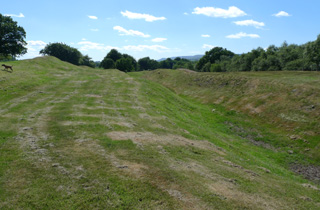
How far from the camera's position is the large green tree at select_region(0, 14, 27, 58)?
70.3 meters

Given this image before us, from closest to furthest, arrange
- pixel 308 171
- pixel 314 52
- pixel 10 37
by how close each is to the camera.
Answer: pixel 308 171
pixel 314 52
pixel 10 37

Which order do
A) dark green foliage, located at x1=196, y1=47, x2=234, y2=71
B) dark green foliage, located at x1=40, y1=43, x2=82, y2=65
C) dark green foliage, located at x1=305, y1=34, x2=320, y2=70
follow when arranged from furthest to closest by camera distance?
dark green foliage, located at x1=196, y1=47, x2=234, y2=71 → dark green foliage, located at x1=40, y1=43, x2=82, y2=65 → dark green foliage, located at x1=305, y1=34, x2=320, y2=70

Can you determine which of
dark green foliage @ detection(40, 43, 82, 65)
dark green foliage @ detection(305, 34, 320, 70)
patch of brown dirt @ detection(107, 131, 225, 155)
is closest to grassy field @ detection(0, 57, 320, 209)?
patch of brown dirt @ detection(107, 131, 225, 155)

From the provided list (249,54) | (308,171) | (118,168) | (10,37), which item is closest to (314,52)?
(249,54)

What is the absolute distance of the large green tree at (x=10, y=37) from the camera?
231 ft

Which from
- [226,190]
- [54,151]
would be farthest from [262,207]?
[54,151]

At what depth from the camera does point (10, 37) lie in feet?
237

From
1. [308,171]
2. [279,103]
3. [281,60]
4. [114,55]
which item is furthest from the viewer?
[114,55]

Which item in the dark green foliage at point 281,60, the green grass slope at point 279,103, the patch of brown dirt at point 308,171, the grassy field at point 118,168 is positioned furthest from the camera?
the dark green foliage at point 281,60

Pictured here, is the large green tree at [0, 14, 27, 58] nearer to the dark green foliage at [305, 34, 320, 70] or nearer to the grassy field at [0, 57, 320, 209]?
the grassy field at [0, 57, 320, 209]

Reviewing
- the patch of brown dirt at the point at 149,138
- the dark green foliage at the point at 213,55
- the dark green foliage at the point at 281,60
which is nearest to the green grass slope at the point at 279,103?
the patch of brown dirt at the point at 149,138

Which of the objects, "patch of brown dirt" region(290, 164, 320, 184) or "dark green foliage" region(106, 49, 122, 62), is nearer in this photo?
"patch of brown dirt" region(290, 164, 320, 184)

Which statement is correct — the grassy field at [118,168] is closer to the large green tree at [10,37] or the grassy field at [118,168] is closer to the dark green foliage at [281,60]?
the dark green foliage at [281,60]

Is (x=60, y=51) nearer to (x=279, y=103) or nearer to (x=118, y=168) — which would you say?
(x=279, y=103)
